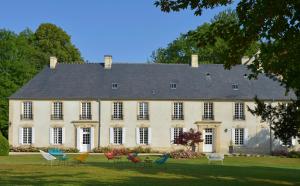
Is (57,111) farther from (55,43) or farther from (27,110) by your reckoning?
(55,43)

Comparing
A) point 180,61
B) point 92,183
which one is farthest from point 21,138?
point 92,183

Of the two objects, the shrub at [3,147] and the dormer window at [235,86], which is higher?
the dormer window at [235,86]

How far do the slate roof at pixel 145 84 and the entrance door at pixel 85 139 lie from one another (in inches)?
104

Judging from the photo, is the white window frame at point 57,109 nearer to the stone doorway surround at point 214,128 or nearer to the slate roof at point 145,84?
the slate roof at point 145,84

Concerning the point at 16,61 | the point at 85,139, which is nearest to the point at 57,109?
the point at 85,139

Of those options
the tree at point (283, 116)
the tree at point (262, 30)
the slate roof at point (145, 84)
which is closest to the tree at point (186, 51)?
the slate roof at point (145, 84)

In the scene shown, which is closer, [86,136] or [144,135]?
[86,136]

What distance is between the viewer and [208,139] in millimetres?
44906

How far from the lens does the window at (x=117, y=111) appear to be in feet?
147

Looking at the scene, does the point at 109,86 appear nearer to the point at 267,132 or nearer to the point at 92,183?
the point at 267,132

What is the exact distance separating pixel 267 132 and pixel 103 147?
12.9 m

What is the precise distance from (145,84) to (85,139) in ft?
21.1

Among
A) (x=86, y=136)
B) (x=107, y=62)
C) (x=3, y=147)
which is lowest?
(x=3, y=147)

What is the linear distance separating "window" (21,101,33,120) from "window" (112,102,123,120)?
6460mm
